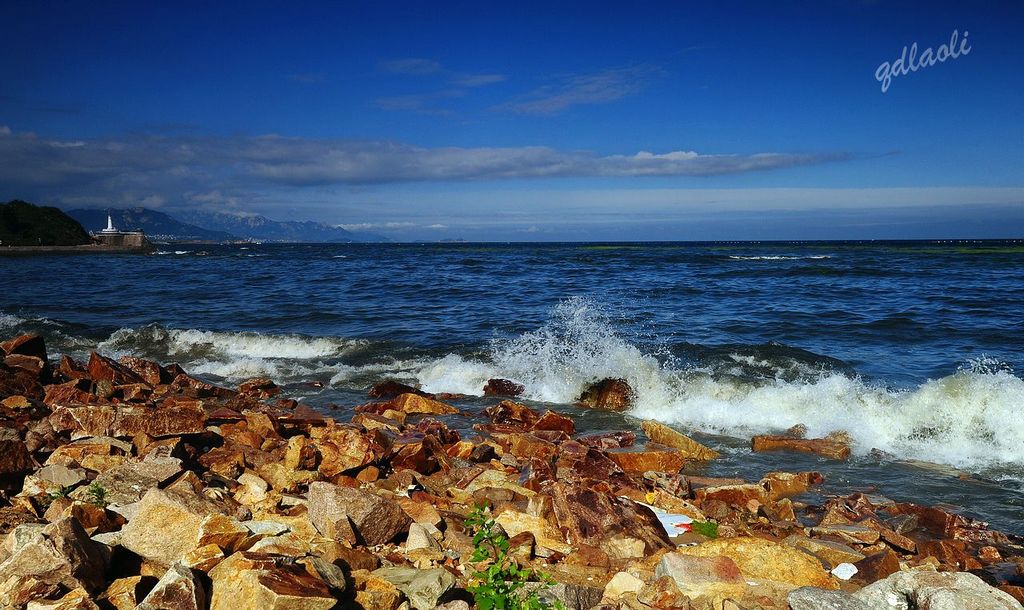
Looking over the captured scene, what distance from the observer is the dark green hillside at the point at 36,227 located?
75438 mm

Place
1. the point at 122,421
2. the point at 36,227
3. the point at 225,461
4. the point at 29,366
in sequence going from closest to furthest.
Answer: the point at 225,461 → the point at 122,421 → the point at 29,366 → the point at 36,227

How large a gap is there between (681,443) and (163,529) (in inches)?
254

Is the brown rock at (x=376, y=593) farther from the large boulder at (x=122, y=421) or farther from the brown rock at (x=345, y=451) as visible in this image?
the large boulder at (x=122, y=421)

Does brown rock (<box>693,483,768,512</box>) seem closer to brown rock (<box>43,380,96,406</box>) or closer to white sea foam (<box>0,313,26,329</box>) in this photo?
A: brown rock (<box>43,380,96,406</box>)

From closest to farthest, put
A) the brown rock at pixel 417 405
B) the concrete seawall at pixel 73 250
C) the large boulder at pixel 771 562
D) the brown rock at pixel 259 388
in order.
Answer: the large boulder at pixel 771 562 → the brown rock at pixel 417 405 → the brown rock at pixel 259 388 → the concrete seawall at pixel 73 250

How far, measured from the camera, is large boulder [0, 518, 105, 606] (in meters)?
3.33

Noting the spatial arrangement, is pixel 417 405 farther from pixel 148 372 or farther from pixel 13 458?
pixel 13 458

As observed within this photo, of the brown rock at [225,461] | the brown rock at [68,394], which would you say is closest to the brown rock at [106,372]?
the brown rock at [68,394]

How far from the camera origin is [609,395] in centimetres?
1173

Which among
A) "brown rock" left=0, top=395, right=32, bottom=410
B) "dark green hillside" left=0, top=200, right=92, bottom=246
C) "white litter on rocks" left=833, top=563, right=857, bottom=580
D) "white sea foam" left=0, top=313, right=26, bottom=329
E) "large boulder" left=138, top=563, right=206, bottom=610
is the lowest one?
"white litter on rocks" left=833, top=563, right=857, bottom=580

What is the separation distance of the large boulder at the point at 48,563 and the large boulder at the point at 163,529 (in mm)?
278

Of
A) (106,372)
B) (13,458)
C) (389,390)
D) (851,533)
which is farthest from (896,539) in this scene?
(106,372)

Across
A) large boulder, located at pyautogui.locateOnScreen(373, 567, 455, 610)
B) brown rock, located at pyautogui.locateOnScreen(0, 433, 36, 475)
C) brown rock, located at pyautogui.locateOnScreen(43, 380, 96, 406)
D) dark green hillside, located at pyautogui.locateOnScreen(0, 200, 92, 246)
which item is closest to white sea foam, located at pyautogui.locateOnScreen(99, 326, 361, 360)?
brown rock, located at pyautogui.locateOnScreen(43, 380, 96, 406)

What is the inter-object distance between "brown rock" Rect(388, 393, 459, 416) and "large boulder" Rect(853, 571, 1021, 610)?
24.6 feet
